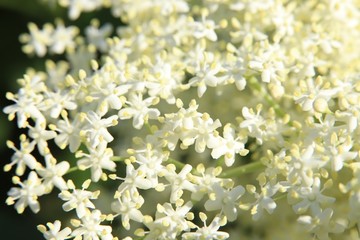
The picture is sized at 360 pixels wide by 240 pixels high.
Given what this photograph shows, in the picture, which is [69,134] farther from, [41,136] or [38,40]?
[38,40]

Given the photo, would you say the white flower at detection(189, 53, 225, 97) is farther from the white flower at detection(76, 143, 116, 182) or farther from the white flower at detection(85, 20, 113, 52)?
the white flower at detection(85, 20, 113, 52)

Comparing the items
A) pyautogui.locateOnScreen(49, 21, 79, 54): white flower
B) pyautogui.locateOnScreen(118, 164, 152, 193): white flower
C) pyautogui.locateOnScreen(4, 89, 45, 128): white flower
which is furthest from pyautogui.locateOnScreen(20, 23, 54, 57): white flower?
pyautogui.locateOnScreen(118, 164, 152, 193): white flower

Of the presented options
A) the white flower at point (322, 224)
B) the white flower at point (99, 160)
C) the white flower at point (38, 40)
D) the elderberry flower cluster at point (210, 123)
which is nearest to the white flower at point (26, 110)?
the elderberry flower cluster at point (210, 123)

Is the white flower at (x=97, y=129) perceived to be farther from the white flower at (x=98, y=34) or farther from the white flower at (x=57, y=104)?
the white flower at (x=98, y=34)

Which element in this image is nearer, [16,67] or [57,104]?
[57,104]

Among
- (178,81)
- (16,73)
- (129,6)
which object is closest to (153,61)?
(178,81)

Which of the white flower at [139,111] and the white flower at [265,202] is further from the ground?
the white flower at [139,111]

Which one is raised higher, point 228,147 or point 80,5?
point 80,5

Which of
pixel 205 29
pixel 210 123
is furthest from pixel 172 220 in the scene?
pixel 205 29
